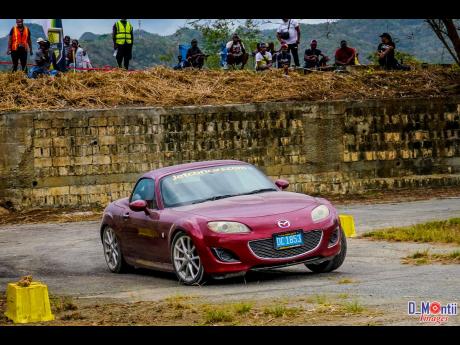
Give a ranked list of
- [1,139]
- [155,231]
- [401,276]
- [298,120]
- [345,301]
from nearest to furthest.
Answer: [345,301], [401,276], [155,231], [1,139], [298,120]

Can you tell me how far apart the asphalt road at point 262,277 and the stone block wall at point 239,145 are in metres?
6.02

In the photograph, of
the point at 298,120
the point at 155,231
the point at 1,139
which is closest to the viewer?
the point at 155,231

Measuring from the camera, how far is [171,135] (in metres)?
28.2

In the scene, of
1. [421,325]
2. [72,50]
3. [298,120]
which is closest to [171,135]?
[298,120]

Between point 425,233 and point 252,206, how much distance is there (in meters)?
4.99

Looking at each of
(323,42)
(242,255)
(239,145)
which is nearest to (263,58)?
(239,145)

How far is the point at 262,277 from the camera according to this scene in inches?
531

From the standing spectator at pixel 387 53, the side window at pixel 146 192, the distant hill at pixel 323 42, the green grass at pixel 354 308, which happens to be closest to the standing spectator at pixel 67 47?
the standing spectator at pixel 387 53

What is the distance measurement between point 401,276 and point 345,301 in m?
2.13

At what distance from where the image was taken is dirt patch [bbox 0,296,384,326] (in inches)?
381

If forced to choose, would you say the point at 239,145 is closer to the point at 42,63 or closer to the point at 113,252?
the point at 42,63

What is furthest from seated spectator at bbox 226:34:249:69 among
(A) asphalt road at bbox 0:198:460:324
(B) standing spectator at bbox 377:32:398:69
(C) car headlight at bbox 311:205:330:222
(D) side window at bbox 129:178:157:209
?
(C) car headlight at bbox 311:205:330:222

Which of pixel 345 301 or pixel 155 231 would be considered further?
pixel 155 231

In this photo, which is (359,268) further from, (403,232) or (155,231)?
(403,232)
